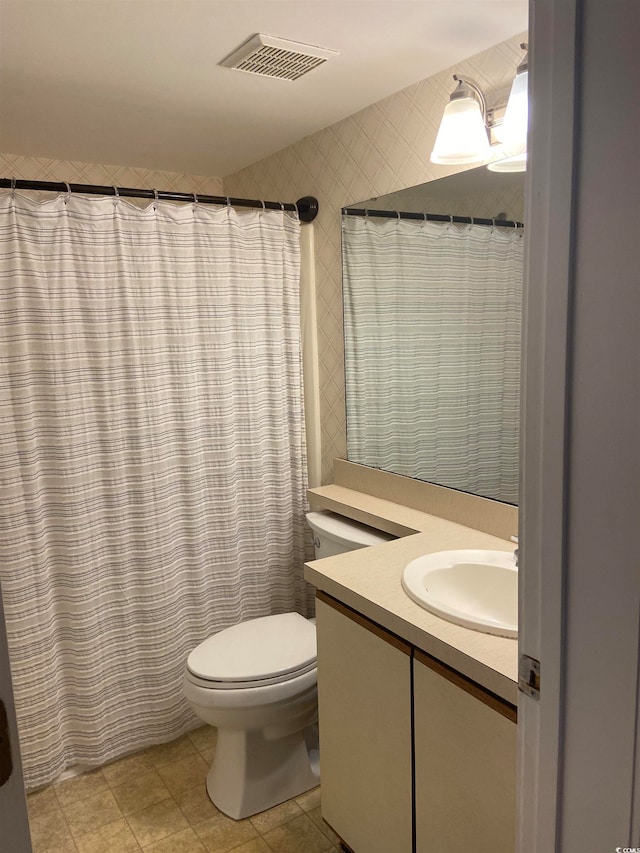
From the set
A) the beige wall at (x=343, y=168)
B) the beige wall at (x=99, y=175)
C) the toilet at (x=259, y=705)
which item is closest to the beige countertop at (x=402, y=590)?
the toilet at (x=259, y=705)

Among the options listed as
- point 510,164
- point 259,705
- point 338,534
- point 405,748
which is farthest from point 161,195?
point 405,748

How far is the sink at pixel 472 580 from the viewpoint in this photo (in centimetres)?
159

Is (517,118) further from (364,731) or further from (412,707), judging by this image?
(364,731)

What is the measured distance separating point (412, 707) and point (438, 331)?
3.88 feet

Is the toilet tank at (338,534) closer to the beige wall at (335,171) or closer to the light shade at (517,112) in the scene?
the beige wall at (335,171)

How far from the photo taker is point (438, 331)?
2111 millimetres

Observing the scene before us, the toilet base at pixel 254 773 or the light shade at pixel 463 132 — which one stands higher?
the light shade at pixel 463 132

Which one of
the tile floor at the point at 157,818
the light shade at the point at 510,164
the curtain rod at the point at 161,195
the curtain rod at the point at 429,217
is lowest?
the tile floor at the point at 157,818

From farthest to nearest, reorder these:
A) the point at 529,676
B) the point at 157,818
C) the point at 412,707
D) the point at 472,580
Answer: the point at 157,818 < the point at 472,580 < the point at 412,707 < the point at 529,676

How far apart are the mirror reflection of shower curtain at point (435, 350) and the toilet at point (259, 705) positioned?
38cm

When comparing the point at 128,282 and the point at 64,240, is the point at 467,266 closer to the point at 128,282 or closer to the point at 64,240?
the point at 128,282

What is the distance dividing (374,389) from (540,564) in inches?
65.9

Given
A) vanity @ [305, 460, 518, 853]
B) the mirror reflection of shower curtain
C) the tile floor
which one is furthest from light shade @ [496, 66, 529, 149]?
the tile floor

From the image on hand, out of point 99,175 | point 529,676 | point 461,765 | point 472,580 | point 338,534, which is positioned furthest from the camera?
point 99,175
